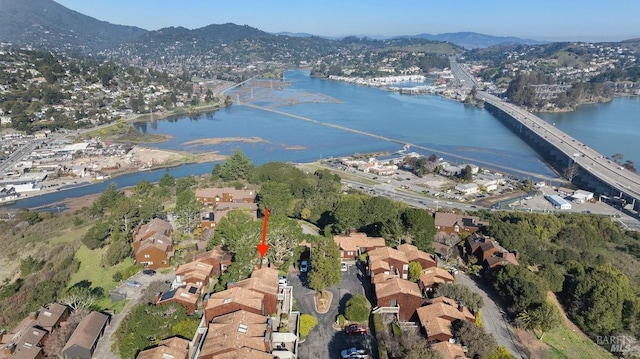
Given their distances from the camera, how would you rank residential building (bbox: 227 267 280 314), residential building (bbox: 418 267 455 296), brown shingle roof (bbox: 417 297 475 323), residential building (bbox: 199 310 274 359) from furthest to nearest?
1. residential building (bbox: 418 267 455 296)
2. residential building (bbox: 227 267 280 314)
3. brown shingle roof (bbox: 417 297 475 323)
4. residential building (bbox: 199 310 274 359)

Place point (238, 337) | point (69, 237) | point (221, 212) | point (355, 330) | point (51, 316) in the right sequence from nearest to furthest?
point (238, 337), point (355, 330), point (51, 316), point (221, 212), point (69, 237)

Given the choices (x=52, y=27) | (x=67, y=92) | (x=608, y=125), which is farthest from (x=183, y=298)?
(x=52, y=27)

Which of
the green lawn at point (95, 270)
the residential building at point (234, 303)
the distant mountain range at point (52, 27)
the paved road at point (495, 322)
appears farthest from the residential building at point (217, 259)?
the distant mountain range at point (52, 27)

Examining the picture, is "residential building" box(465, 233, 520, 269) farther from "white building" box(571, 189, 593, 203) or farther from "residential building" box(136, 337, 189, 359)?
"white building" box(571, 189, 593, 203)

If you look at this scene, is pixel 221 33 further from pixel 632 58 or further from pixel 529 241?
pixel 529 241

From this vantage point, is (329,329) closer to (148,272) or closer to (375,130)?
(148,272)

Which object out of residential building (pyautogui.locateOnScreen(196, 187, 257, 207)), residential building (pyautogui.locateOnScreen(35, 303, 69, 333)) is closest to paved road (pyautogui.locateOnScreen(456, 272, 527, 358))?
residential building (pyautogui.locateOnScreen(196, 187, 257, 207))
